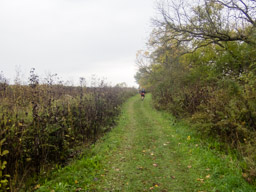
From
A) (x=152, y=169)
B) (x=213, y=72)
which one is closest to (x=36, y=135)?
(x=152, y=169)

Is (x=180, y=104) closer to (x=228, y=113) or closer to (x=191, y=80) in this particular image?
(x=191, y=80)

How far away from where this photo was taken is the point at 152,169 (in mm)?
4945

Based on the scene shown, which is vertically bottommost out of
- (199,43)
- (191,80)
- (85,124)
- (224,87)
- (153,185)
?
(153,185)

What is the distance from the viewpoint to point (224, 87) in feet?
25.2

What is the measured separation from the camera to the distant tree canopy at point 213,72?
596 centimetres

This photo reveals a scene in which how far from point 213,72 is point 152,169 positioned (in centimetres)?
987

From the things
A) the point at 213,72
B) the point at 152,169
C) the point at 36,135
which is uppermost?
the point at 213,72

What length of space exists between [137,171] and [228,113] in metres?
4.08

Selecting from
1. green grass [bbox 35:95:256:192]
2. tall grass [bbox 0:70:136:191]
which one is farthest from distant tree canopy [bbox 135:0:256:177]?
tall grass [bbox 0:70:136:191]

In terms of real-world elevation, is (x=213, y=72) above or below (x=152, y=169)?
above

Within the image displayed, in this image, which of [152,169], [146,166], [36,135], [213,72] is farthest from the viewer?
[213,72]

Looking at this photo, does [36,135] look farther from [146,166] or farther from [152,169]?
[152,169]

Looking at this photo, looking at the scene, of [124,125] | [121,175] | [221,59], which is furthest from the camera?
[221,59]

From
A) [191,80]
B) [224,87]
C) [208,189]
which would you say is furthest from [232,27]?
[208,189]
